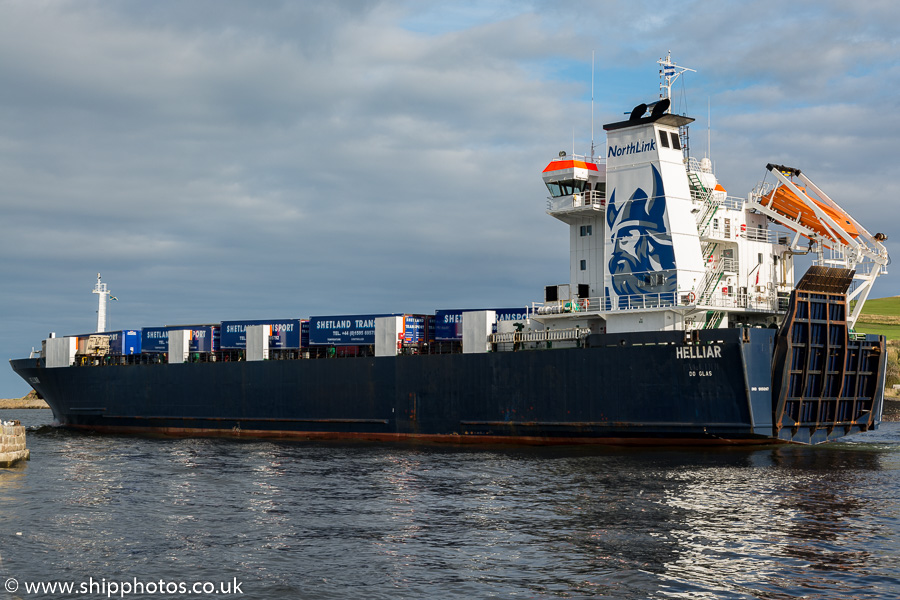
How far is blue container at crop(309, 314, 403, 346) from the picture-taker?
143 ft

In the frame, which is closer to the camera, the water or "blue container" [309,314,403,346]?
the water

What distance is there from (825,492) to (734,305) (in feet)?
38.2

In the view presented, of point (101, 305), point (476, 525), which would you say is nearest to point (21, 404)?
point (101, 305)

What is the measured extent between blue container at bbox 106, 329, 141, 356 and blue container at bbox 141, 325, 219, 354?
0.59m

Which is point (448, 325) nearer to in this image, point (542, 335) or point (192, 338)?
point (542, 335)

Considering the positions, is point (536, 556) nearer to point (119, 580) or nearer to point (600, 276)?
point (119, 580)

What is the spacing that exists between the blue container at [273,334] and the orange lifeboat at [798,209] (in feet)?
82.7

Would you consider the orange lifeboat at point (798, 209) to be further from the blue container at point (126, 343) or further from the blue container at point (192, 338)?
the blue container at point (126, 343)

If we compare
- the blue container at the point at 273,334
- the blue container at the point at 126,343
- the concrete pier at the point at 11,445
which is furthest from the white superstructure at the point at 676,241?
the blue container at the point at 126,343

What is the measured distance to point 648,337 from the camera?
3322 centimetres

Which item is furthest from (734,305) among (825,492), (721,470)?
(825,492)

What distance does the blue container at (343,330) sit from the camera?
43469 mm

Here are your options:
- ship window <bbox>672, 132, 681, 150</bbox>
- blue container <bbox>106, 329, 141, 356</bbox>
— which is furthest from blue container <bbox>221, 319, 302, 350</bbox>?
ship window <bbox>672, 132, 681, 150</bbox>

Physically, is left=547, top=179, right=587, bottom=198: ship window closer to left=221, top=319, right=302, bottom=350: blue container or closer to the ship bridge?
the ship bridge
